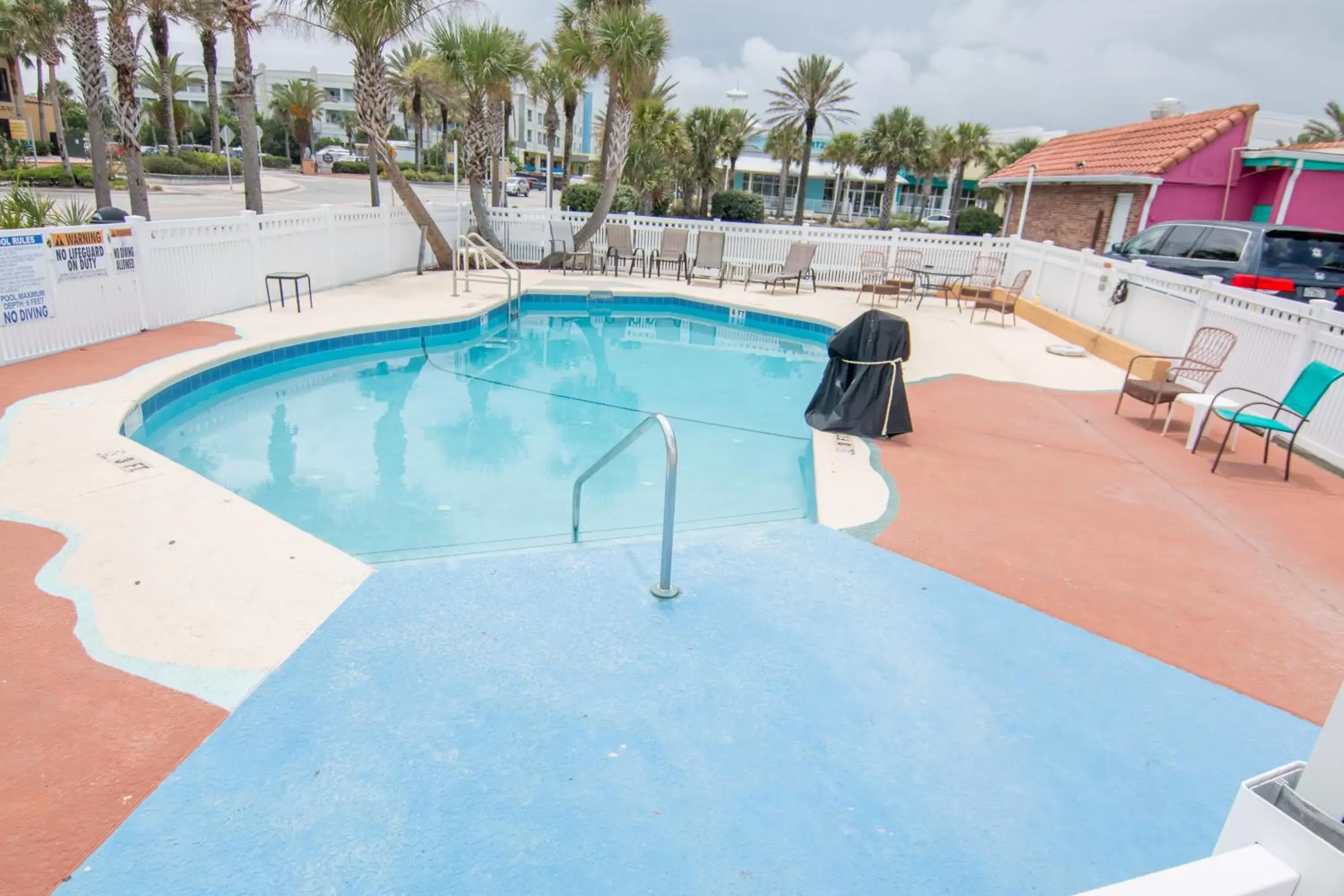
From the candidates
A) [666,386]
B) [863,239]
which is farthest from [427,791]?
[863,239]

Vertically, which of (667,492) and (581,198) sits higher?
(581,198)

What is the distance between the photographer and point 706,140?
29.9 meters

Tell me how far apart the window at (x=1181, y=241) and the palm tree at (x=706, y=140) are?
20752 mm

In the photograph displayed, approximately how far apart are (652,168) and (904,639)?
2821 centimetres

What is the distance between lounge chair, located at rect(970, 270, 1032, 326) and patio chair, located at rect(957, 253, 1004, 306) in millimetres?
883

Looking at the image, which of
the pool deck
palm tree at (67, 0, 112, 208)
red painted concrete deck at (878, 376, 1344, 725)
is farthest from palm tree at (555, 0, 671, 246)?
red painted concrete deck at (878, 376, 1344, 725)

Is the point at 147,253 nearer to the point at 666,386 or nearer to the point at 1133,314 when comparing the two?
the point at 666,386

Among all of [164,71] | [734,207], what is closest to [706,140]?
[734,207]

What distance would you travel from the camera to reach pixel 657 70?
50.3ft

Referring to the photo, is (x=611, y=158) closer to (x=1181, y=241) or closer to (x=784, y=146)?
(x=1181, y=241)

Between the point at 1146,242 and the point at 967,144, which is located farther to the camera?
the point at 967,144

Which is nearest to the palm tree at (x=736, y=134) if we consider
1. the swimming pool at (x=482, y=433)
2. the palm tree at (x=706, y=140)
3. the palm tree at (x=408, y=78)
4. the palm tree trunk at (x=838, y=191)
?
the palm tree at (x=706, y=140)

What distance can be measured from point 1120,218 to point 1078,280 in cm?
605

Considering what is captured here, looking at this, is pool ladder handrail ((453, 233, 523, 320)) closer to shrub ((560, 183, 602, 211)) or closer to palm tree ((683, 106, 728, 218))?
shrub ((560, 183, 602, 211))
